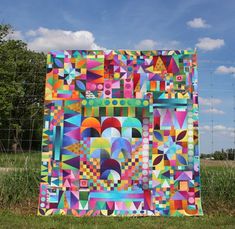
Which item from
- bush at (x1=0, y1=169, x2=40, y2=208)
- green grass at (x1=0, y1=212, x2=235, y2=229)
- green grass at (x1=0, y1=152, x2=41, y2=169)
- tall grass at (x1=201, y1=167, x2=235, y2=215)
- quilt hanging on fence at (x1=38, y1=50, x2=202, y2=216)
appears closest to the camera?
green grass at (x1=0, y1=212, x2=235, y2=229)

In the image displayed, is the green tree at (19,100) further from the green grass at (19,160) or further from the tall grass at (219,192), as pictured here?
the tall grass at (219,192)

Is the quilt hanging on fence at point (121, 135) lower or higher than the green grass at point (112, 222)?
higher

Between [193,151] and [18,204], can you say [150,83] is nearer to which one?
[193,151]

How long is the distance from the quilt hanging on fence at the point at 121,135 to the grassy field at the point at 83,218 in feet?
1.09

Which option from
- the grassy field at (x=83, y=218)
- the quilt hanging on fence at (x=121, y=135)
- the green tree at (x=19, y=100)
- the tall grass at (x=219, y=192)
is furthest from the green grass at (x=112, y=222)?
the green tree at (x=19, y=100)

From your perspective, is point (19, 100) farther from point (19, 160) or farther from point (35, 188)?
point (35, 188)

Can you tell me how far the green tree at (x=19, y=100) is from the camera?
9.17 metres

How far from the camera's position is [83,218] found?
563 centimetres

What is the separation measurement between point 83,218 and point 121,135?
1.48 metres

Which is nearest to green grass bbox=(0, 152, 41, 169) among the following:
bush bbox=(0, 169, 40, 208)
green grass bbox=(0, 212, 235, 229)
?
bush bbox=(0, 169, 40, 208)

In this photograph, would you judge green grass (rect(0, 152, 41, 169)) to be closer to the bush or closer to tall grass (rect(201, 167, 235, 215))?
the bush

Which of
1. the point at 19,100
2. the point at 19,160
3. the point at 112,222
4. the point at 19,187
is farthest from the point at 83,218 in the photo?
the point at 19,100

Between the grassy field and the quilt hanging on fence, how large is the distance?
332mm

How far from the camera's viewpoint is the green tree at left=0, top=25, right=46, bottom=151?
917cm
